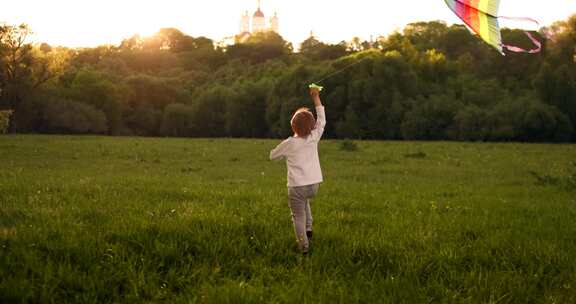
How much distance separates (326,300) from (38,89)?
62.8m

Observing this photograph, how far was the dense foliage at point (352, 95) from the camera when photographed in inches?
2141

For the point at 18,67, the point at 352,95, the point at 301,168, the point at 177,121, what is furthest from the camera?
the point at 177,121

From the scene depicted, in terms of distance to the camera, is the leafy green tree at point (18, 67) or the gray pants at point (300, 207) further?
the leafy green tree at point (18, 67)

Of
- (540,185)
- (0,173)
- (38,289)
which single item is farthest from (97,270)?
(540,185)

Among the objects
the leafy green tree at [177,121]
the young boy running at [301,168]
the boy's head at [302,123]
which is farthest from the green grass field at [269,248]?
the leafy green tree at [177,121]

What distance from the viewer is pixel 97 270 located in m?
6.09

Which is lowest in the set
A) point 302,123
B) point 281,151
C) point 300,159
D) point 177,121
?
point 300,159

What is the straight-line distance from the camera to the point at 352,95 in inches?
2480

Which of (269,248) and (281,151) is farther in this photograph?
(269,248)

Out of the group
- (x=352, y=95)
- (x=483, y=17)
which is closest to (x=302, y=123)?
(x=483, y=17)

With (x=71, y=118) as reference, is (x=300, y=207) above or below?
below

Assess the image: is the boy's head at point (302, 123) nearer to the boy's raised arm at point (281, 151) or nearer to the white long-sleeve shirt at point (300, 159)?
the white long-sleeve shirt at point (300, 159)

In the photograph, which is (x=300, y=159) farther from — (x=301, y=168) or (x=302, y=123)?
(x=302, y=123)

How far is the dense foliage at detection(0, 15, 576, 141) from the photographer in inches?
A: 2141
